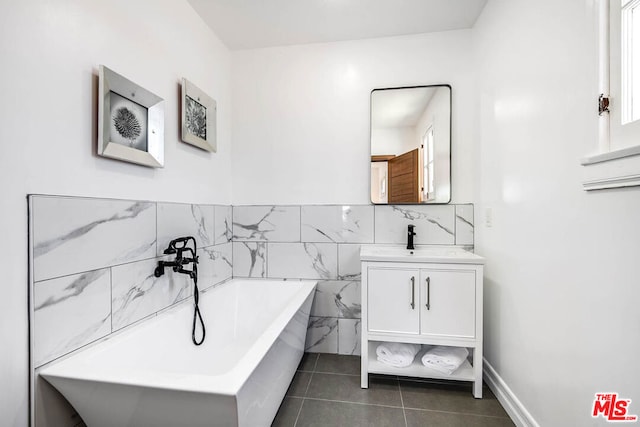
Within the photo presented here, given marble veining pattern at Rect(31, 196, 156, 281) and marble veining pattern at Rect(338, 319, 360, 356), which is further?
marble veining pattern at Rect(338, 319, 360, 356)

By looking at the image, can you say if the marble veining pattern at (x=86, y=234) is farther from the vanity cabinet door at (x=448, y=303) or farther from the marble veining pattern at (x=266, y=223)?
the vanity cabinet door at (x=448, y=303)

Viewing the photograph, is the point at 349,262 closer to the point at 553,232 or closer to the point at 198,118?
the point at 553,232

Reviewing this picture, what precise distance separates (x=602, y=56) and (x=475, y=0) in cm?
128

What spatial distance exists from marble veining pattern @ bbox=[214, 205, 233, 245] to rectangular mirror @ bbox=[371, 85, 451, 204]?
126 cm

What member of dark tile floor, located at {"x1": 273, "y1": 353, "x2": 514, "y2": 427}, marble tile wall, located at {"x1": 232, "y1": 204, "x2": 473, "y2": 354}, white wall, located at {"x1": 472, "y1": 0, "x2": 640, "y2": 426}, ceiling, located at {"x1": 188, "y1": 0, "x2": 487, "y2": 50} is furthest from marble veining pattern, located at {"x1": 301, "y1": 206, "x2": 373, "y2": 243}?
ceiling, located at {"x1": 188, "y1": 0, "x2": 487, "y2": 50}

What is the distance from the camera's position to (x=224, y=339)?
2.06 meters

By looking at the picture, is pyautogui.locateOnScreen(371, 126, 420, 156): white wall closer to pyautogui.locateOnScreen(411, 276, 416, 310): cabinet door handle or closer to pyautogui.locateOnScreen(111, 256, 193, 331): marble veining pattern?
pyautogui.locateOnScreen(411, 276, 416, 310): cabinet door handle

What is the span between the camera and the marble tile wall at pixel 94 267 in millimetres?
1070

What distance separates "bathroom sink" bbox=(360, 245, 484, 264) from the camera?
1.83 meters

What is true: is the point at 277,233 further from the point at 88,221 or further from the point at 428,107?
the point at 428,107

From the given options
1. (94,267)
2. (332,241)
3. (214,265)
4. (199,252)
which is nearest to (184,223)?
(199,252)

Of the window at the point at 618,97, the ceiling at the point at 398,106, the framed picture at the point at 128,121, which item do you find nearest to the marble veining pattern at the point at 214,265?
the framed picture at the point at 128,121

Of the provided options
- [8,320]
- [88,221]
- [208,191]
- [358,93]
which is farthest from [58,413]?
[358,93]

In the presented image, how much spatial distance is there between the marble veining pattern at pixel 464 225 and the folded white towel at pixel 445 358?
31.1 inches
